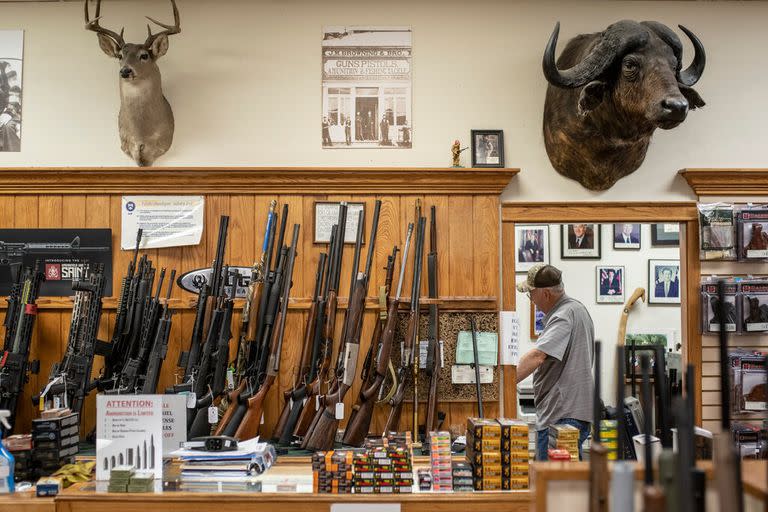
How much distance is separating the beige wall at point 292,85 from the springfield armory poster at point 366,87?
0.20ft

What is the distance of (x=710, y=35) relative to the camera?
4188mm

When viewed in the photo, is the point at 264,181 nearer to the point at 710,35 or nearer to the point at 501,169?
the point at 501,169

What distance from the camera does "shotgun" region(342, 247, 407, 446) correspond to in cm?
367

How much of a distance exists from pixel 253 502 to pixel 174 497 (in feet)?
0.98

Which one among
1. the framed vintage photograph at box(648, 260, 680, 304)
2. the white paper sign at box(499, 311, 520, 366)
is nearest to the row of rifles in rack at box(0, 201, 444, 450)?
the white paper sign at box(499, 311, 520, 366)

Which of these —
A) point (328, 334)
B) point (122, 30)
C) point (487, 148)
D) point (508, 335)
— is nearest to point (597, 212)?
point (487, 148)

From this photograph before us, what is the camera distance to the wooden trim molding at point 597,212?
4.11m

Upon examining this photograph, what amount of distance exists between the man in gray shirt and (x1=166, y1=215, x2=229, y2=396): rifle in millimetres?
1767

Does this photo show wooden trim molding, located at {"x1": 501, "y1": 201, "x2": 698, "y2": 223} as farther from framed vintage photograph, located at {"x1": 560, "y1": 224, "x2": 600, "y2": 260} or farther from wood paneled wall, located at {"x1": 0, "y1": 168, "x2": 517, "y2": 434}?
framed vintage photograph, located at {"x1": 560, "y1": 224, "x2": 600, "y2": 260}

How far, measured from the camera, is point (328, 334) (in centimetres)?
387

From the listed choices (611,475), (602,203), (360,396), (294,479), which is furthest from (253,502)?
(602,203)

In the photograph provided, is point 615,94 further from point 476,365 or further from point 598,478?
point 598,478

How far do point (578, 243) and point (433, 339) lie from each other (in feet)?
8.86

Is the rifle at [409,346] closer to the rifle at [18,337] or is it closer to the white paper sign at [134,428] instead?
the white paper sign at [134,428]
